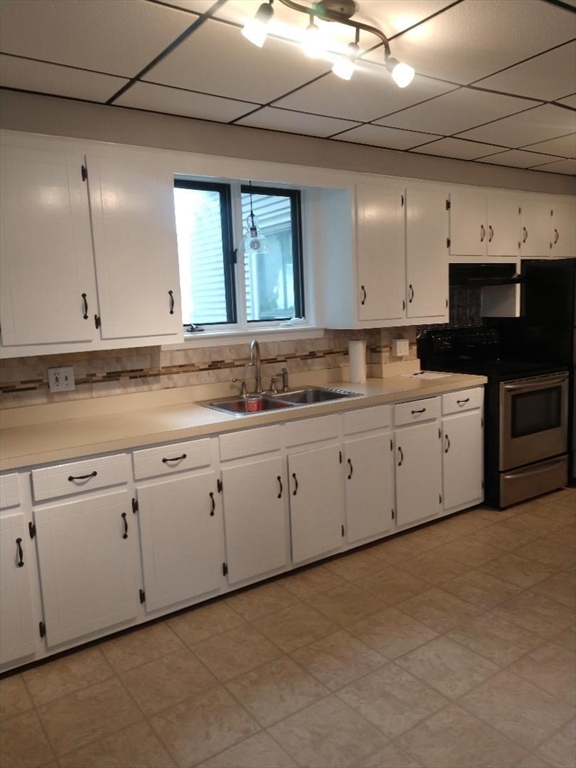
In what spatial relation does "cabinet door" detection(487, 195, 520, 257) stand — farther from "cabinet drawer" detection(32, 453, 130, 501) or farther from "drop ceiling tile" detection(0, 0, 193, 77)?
"cabinet drawer" detection(32, 453, 130, 501)

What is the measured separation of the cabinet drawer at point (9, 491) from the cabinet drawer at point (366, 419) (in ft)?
5.39

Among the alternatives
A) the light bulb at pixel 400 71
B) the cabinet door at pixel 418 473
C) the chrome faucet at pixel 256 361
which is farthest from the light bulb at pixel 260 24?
the cabinet door at pixel 418 473

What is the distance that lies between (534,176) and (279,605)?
3793mm

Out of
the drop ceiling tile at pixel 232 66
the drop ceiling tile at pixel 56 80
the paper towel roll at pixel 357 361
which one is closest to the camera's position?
the drop ceiling tile at pixel 232 66

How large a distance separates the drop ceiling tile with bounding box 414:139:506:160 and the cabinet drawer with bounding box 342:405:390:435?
1682mm

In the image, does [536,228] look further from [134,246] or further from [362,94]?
[134,246]

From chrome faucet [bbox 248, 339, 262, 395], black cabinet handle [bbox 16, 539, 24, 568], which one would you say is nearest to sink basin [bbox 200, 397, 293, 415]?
chrome faucet [bbox 248, 339, 262, 395]

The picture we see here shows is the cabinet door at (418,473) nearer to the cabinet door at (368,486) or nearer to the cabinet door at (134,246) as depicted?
the cabinet door at (368,486)

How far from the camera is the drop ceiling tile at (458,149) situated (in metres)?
3.56

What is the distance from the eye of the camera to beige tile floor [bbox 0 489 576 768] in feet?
6.19

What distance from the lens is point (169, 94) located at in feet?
8.26

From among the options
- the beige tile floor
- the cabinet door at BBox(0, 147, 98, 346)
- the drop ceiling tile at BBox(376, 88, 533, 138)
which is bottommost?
the beige tile floor

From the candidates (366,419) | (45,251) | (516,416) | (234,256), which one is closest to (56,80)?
(45,251)

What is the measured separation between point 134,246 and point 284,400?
1.23 m
